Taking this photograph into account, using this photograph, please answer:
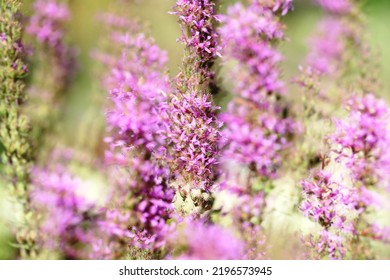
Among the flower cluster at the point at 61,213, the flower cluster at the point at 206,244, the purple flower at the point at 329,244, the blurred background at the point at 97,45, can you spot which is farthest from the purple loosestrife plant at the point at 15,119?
the purple flower at the point at 329,244

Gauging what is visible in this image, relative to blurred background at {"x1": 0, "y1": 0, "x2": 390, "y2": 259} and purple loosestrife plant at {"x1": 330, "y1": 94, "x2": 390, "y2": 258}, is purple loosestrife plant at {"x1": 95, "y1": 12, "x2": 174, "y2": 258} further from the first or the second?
purple loosestrife plant at {"x1": 330, "y1": 94, "x2": 390, "y2": 258}

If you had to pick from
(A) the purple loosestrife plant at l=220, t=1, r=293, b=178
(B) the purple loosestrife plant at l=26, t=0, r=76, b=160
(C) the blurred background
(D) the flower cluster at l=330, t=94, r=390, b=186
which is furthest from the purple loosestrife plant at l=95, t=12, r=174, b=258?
(B) the purple loosestrife plant at l=26, t=0, r=76, b=160

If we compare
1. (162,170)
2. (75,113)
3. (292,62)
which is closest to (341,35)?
(162,170)

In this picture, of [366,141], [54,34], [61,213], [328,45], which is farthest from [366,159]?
[54,34]

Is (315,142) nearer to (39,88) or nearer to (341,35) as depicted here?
(341,35)

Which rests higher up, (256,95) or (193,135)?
(256,95)

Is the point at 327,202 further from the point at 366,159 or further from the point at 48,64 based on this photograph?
the point at 48,64
